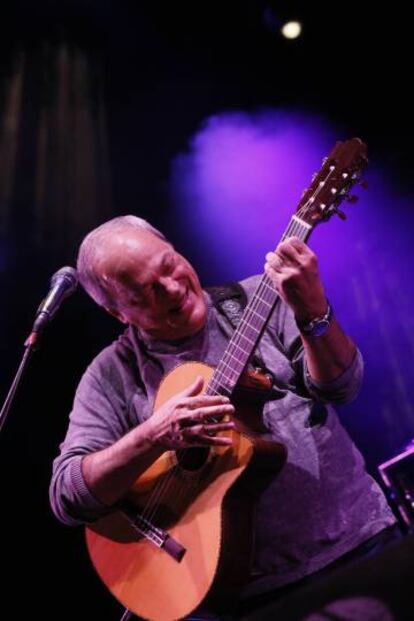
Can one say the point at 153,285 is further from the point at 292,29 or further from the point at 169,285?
the point at 292,29

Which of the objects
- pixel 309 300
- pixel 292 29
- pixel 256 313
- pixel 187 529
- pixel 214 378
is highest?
pixel 292 29

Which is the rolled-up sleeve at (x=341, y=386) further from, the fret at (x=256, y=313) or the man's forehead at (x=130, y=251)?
the man's forehead at (x=130, y=251)

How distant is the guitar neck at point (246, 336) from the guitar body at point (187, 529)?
91 millimetres

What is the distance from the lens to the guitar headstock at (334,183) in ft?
7.16

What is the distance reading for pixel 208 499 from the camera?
86.4 inches

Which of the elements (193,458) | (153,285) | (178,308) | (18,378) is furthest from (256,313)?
(18,378)

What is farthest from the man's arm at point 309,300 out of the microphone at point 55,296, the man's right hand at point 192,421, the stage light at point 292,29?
the stage light at point 292,29

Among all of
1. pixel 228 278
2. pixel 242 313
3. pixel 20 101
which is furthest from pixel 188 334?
pixel 20 101

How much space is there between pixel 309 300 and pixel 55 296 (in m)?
1.31

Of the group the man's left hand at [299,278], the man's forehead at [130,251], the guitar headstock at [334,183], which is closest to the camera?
the man's left hand at [299,278]

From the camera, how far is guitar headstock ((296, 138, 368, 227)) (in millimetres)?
2182

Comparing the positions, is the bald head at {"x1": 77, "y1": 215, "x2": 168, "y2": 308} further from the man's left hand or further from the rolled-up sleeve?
the rolled-up sleeve

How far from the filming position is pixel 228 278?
5.02m

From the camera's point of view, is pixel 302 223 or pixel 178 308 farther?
pixel 178 308
